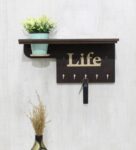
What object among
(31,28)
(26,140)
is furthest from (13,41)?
(26,140)

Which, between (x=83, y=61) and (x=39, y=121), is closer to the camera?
(x=39, y=121)

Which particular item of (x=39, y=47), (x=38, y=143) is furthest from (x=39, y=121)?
(x=39, y=47)

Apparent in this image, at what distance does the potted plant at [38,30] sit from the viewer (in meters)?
1.69

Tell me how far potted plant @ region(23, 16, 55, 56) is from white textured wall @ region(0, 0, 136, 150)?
9 cm

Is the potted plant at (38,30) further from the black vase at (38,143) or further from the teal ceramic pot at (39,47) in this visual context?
the black vase at (38,143)

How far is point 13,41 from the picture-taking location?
1.78 m

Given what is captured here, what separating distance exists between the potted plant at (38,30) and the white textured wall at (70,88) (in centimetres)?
9

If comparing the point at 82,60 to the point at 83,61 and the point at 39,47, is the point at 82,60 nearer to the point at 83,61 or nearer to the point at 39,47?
the point at 83,61

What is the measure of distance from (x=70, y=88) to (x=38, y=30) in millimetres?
339

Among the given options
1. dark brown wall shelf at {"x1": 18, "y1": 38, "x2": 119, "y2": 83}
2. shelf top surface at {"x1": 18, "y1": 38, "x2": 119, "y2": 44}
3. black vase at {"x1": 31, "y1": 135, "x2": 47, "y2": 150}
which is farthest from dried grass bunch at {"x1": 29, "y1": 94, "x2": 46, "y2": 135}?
shelf top surface at {"x1": 18, "y1": 38, "x2": 119, "y2": 44}

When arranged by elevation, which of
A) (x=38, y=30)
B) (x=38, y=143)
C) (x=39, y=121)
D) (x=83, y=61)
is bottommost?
(x=38, y=143)

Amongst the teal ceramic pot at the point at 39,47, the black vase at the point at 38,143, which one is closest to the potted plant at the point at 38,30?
the teal ceramic pot at the point at 39,47

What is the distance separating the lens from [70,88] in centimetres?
180

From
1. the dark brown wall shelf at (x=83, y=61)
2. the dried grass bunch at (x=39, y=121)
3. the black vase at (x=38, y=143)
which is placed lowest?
the black vase at (x=38, y=143)
